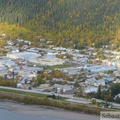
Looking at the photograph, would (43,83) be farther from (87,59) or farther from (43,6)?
(43,6)

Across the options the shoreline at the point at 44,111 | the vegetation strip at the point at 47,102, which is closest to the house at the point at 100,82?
the vegetation strip at the point at 47,102

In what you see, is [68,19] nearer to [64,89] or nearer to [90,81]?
[90,81]

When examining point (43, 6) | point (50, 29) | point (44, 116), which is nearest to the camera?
point (44, 116)

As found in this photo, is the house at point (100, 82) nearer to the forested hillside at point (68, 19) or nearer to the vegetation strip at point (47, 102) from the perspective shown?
the vegetation strip at point (47, 102)

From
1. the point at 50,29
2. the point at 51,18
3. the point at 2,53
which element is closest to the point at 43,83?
the point at 2,53

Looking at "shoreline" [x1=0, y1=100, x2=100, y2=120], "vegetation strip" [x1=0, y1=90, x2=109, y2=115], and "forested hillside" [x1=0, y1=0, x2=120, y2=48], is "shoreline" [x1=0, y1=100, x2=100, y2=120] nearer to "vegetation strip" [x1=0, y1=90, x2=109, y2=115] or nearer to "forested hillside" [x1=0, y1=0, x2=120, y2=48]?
"vegetation strip" [x1=0, y1=90, x2=109, y2=115]

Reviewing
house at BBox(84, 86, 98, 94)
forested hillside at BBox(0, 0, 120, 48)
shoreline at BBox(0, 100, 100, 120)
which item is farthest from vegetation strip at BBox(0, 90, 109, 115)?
forested hillside at BBox(0, 0, 120, 48)
